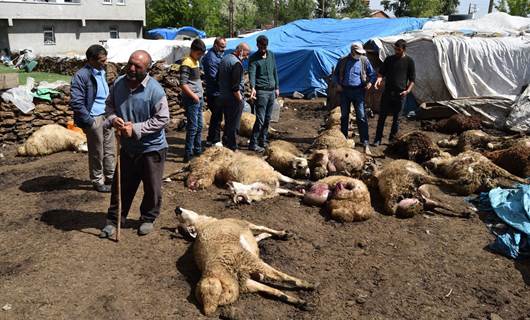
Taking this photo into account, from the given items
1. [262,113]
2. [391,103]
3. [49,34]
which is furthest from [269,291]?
[49,34]

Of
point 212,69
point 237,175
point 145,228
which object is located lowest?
point 145,228

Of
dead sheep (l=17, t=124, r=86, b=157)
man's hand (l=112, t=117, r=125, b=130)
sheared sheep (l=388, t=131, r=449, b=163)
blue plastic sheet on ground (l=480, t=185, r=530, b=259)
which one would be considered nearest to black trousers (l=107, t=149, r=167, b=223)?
man's hand (l=112, t=117, r=125, b=130)

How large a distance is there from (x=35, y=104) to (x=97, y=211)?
453 cm

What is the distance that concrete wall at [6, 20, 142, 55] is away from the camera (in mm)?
28969

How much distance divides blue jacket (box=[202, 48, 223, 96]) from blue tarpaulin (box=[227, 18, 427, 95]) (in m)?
7.83

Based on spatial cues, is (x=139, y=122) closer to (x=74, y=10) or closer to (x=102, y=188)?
(x=102, y=188)

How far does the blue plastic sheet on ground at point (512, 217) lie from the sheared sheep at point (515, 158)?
117 centimetres

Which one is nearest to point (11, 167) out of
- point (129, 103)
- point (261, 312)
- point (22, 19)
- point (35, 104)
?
point (35, 104)

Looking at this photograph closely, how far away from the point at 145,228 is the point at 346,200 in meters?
2.30

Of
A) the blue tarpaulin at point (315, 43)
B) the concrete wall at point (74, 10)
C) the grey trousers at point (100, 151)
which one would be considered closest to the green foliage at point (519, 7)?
the blue tarpaulin at point (315, 43)

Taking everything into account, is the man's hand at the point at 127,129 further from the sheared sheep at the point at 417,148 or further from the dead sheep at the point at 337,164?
the sheared sheep at the point at 417,148

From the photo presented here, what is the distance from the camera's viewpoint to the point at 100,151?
226 inches

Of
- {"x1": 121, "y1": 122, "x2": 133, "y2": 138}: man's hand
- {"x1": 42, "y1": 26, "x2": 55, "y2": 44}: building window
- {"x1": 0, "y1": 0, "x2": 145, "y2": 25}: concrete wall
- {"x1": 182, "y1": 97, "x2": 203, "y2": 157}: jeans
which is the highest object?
{"x1": 0, "y1": 0, "x2": 145, "y2": 25}: concrete wall

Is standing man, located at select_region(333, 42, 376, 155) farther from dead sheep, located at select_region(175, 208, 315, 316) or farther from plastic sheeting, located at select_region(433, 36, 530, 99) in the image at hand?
plastic sheeting, located at select_region(433, 36, 530, 99)
